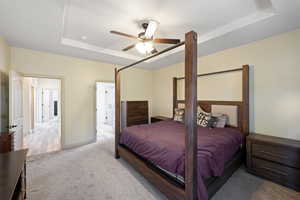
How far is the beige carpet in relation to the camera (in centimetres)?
189

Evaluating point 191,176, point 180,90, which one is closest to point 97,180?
point 191,176

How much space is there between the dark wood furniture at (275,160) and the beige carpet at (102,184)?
129 millimetres

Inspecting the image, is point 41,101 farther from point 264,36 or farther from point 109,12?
point 264,36

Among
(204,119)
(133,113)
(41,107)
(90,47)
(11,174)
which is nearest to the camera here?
(11,174)

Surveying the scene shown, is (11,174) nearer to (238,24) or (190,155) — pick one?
(190,155)

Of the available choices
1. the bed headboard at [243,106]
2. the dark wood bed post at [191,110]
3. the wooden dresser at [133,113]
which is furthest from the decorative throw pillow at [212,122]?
the wooden dresser at [133,113]

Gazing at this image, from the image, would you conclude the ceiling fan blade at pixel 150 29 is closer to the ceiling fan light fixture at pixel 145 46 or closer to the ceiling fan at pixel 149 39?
the ceiling fan at pixel 149 39

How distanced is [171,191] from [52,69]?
3981 millimetres

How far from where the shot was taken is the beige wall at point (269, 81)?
2373 mm

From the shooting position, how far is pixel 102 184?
2.16 metres

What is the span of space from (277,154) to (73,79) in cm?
494

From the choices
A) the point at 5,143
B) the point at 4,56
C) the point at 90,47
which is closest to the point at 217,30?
the point at 90,47

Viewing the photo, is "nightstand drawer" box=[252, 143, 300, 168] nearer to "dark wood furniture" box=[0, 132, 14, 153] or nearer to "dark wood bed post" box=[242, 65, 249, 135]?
"dark wood bed post" box=[242, 65, 249, 135]

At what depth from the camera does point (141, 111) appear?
4.90 meters
